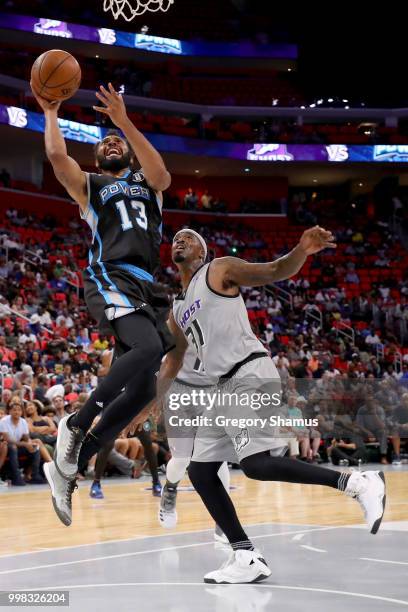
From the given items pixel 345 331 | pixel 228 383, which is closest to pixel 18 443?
pixel 228 383

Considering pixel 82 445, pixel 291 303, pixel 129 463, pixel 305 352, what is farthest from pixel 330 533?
pixel 291 303

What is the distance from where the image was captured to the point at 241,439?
568 centimetres

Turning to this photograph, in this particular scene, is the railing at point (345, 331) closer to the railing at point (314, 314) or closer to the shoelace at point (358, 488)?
the railing at point (314, 314)

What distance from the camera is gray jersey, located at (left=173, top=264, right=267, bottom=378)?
586 centimetres

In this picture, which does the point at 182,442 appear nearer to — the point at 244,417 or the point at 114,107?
the point at 244,417

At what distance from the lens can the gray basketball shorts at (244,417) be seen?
5.66 meters

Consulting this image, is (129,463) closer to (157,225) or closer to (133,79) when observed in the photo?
(157,225)

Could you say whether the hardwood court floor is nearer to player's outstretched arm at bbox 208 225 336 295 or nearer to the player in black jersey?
the player in black jersey

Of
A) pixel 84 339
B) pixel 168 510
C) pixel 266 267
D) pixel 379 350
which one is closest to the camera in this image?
pixel 266 267

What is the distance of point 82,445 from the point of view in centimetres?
494

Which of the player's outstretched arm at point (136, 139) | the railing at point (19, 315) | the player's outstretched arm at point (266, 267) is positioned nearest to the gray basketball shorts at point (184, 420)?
the player's outstretched arm at point (266, 267)

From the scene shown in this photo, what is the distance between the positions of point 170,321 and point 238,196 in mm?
30365

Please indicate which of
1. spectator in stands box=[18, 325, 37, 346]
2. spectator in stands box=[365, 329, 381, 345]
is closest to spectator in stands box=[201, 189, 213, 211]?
spectator in stands box=[365, 329, 381, 345]

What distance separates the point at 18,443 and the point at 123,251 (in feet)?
25.9
